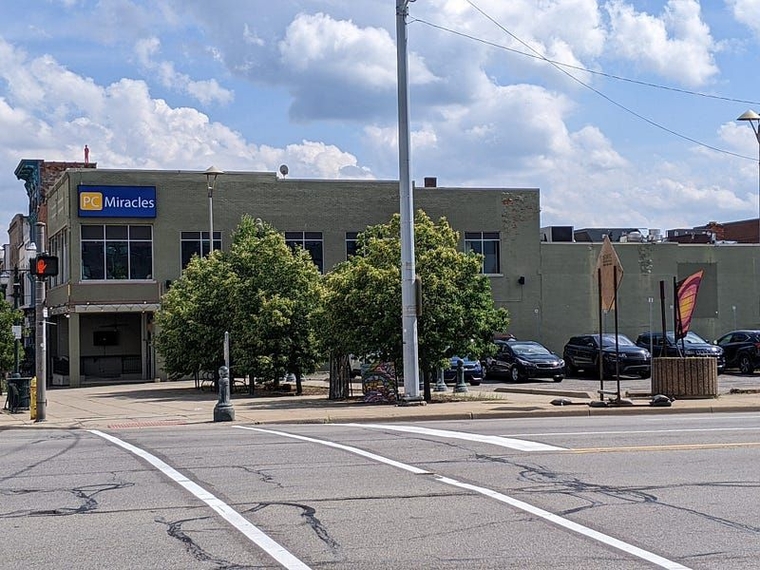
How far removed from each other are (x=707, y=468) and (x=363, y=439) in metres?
5.69

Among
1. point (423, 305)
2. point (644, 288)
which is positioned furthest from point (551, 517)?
point (644, 288)

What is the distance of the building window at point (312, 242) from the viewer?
154 ft

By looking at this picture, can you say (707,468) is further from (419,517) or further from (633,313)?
(633,313)

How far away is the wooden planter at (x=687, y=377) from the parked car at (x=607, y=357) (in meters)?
9.76

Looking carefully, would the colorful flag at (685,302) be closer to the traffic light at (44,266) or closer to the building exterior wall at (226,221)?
the traffic light at (44,266)

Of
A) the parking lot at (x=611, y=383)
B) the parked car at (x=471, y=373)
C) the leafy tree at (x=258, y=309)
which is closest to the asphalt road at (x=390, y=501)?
the leafy tree at (x=258, y=309)

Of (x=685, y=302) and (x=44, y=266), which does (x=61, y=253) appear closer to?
(x=44, y=266)

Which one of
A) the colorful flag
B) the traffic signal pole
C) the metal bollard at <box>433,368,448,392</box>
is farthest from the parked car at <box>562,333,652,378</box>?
the traffic signal pole

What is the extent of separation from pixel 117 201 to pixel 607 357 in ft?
71.9

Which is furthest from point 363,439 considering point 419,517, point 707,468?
point 419,517

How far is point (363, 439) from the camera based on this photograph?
16.3m

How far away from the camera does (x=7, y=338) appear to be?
38688 mm

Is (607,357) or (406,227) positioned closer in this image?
(406,227)

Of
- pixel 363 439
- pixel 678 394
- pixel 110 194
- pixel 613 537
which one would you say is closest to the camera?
pixel 613 537
